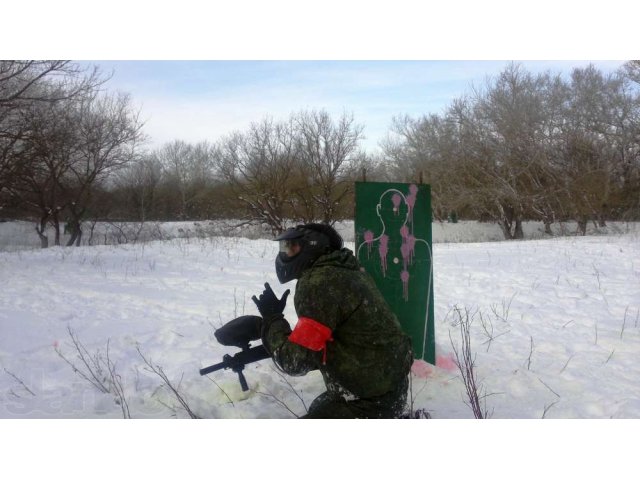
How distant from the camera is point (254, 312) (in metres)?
6.31

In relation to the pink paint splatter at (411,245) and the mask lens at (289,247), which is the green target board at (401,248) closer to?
the pink paint splatter at (411,245)

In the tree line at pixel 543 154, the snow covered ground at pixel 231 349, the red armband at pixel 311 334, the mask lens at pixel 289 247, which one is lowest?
the snow covered ground at pixel 231 349

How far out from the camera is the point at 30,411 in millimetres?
3500

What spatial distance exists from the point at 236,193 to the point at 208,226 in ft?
7.66

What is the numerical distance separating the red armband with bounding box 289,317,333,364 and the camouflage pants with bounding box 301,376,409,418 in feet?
1.44

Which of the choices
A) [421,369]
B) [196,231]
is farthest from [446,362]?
[196,231]

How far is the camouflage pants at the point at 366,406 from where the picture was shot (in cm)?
264

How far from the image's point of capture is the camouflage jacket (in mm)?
2496

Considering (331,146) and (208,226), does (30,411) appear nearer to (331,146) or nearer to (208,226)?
(331,146)

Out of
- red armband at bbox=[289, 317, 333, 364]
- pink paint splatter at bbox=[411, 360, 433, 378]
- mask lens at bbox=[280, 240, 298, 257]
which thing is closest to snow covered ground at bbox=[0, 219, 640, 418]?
pink paint splatter at bbox=[411, 360, 433, 378]

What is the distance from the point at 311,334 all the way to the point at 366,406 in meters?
0.57

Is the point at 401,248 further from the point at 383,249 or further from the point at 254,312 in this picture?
the point at 254,312

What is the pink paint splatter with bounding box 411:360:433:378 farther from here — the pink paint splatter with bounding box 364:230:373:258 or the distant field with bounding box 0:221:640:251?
the distant field with bounding box 0:221:640:251

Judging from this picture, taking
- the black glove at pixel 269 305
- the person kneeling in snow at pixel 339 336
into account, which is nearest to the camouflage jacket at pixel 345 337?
the person kneeling in snow at pixel 339 336
